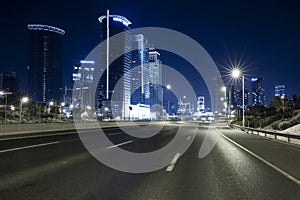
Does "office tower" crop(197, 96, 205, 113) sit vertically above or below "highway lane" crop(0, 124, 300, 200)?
above

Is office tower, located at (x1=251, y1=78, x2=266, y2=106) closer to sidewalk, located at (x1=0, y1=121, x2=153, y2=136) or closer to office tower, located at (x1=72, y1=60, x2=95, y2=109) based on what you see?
office tower, located at (x1=72, y1=60, x2=95, y2=109)

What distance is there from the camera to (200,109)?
187m

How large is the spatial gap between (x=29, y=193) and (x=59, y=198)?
0.78 metres

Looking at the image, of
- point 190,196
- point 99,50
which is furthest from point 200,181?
point 99,50

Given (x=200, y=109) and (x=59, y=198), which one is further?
(x=200, y=109)

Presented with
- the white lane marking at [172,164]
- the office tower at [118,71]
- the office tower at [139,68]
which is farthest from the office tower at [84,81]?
the white lane marking at [172,164]

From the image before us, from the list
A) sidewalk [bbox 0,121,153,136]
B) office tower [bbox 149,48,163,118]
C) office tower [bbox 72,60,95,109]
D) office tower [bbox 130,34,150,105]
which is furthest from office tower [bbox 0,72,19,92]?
sidewalk [bbox 0,121,153,136]

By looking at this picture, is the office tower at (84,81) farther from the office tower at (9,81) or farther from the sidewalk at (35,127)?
the sidewalk at (35,127)

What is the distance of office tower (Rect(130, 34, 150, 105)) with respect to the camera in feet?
464

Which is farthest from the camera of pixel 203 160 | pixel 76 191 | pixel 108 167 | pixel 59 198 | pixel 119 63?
pixel 119 63

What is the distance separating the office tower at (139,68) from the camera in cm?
14150

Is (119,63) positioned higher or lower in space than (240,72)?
higher

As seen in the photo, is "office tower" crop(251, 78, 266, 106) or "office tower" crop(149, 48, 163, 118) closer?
"office tower" crop(149, 48, 163, 118)

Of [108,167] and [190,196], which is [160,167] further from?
[190,196]
